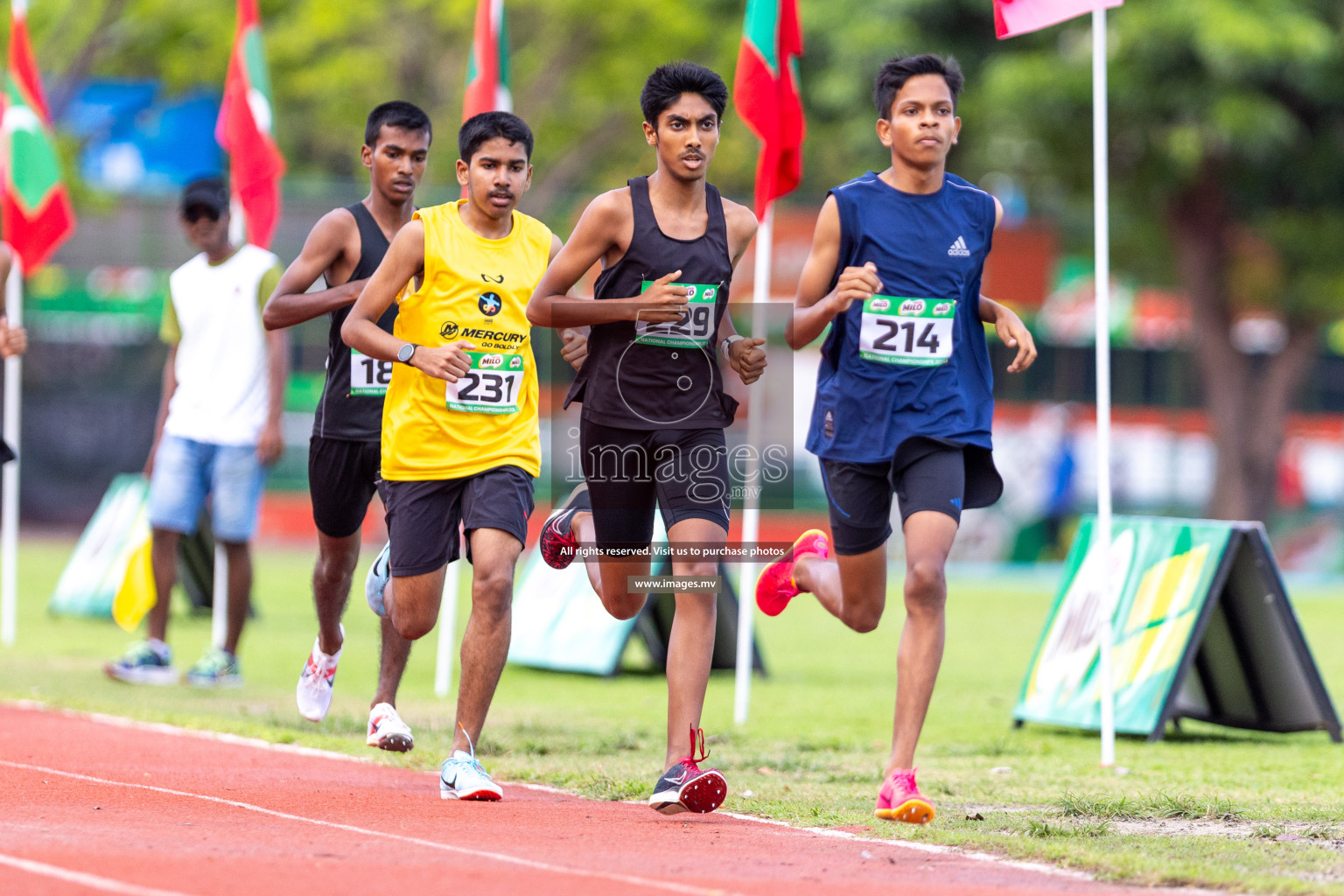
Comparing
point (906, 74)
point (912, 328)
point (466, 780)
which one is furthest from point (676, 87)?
point (466, 780)

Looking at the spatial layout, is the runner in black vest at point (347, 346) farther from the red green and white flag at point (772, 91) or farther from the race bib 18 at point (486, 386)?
the red green and white flag at point (772, 91)

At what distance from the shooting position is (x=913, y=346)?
6.36 m

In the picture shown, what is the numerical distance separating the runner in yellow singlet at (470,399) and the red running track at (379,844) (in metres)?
0.52

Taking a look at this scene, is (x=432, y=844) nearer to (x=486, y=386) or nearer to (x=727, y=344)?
(x=486, y=386)

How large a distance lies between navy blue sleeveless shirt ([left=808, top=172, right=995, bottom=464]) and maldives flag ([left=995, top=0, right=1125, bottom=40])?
6.12 ft

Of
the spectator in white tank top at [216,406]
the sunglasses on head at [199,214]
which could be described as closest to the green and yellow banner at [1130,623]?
the spectator in white tank top at [216,406]

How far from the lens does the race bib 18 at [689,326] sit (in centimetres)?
633

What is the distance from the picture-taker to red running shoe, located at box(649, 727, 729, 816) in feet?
19.9

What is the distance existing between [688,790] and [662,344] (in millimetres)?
1513

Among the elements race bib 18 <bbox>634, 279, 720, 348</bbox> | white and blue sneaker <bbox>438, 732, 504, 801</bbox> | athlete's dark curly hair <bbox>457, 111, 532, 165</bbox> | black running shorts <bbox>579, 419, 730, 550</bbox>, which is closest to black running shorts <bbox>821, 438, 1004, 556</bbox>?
black running shorts <bbox>579, 419, 730, 550</bbox>

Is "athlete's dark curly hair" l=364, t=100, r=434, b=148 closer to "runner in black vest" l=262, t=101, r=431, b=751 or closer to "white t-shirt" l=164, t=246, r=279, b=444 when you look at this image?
"runner in black vest" l=262, t=101, r=431, b=751

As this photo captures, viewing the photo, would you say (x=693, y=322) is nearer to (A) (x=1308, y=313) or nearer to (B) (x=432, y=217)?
(B) (x=432, y=217)

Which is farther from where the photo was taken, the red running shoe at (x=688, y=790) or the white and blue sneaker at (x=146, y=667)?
the white and blue sneaker at (x=146, y=667)

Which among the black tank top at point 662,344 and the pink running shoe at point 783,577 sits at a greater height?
the black tank top at point 662,344
